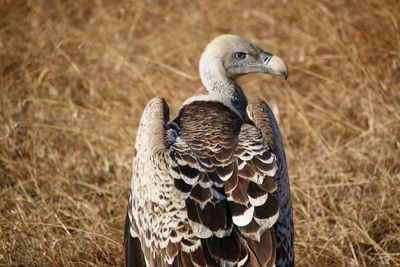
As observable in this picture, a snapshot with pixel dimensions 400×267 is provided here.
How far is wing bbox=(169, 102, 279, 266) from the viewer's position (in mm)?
4711

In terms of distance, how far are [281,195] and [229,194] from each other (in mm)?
404

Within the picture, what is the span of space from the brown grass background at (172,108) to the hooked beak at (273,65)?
810mm

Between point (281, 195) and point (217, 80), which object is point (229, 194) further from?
point (217, 80)

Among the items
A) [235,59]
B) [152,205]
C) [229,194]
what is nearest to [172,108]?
[235,59]

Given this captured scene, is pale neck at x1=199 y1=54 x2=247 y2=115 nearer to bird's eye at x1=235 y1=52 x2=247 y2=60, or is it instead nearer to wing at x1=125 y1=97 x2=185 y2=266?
bird's eye at x1=235 y1=52 x2=247 y2=60

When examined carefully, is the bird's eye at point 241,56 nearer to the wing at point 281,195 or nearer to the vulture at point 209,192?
the vulture at point 209,192

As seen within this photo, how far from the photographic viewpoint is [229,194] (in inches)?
192

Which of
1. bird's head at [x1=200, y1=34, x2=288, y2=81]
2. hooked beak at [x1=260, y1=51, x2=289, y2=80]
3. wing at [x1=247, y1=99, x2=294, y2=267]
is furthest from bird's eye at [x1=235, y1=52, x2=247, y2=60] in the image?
wing at [x1=247, y1=99, x2=294, y2=267]

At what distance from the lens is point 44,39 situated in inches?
407

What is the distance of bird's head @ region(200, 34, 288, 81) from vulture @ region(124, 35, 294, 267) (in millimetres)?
626

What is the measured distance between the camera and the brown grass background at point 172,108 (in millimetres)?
6289

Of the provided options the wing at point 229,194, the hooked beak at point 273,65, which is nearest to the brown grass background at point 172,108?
the hooked beak at point 273,65

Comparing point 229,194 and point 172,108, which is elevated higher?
point 229,194

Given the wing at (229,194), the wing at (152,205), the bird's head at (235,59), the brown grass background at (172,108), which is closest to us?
the wing at (229,194)
